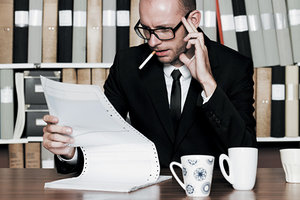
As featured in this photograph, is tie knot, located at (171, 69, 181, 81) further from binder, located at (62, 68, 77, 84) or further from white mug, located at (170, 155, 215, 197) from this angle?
binder, located at (62, 68, 77, 84)

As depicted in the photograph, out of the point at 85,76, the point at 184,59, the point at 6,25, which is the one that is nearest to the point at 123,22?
the point at 85,76

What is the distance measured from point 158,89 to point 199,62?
0.76 ft

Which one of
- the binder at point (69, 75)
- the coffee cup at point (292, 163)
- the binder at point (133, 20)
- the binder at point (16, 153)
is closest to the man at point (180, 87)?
the coffee cup at point (292, 163)

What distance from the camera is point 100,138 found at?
116cm

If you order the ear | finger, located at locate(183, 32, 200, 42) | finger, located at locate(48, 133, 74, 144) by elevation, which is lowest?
finger, located at locate(48, 133, 74, 144)

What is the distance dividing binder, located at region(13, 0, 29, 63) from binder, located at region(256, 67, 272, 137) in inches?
47.0

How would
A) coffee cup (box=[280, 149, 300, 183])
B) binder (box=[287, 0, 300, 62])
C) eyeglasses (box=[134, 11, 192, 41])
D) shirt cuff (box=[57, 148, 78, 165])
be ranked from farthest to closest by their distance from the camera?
binder (box=[287, 0, 300, 62]), eyeglasses (box=[134, 11, 192, 41]), shirt cuff (box=[57, 148, 78, 165]), coffee cup (box=[280, 149, 300, 183])

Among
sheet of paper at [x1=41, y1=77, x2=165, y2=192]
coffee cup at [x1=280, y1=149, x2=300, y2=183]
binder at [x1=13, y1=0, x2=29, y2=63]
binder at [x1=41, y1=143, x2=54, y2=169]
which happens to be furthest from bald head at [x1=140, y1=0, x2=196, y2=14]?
binder at [x1=41, y1=143, x2=54, y2=169]

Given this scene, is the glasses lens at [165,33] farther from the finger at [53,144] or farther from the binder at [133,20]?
the binder at [133,20]

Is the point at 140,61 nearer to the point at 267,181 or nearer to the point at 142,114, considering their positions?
the point at 142,114

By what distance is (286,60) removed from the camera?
2.42m

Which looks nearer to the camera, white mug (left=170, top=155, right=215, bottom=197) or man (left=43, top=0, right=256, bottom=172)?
white mug (left=170, top=155, right=215, bottom=197)

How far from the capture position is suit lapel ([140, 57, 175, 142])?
1.65m

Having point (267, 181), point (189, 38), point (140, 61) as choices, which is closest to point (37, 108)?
point (140, 61)
